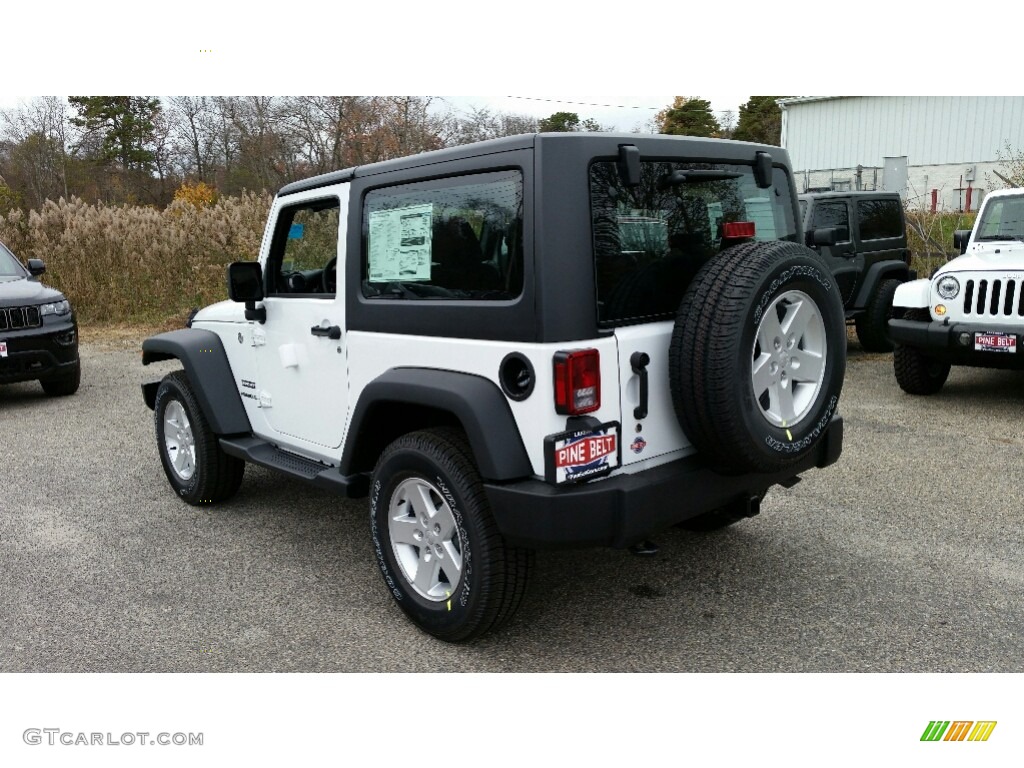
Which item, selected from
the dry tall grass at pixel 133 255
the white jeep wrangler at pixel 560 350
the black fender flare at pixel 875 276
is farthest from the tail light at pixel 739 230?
the dry tall grass at pixel 133 255

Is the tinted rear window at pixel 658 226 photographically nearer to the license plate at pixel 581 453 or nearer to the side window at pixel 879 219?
the license plate at pixel 581 453

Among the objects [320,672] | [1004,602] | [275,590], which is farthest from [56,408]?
[1004,602]

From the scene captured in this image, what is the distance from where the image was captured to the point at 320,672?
117 inches

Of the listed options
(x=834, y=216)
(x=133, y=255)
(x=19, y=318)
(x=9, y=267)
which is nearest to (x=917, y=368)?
(x=834, y=216)

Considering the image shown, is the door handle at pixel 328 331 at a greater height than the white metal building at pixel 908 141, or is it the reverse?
the white metal building at pixel 908 141

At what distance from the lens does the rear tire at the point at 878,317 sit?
30.7 ft

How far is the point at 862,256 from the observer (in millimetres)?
9375

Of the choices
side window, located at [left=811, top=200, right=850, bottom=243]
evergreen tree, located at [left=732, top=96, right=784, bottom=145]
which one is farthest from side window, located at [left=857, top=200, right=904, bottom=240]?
evergreen tree, located at [left=732, top=96, right=784, bottom=145]

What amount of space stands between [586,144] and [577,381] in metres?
0.82

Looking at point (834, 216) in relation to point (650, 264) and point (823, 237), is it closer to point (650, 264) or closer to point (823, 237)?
point (823, 237)

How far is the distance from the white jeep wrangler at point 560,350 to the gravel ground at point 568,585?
0.43m

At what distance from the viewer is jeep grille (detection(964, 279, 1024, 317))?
257 inches

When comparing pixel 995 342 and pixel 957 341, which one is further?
pixel 957 341

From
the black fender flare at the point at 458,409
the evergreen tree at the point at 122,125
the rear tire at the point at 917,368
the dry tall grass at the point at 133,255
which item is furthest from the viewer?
the evergreen tree at the point at 122,125
